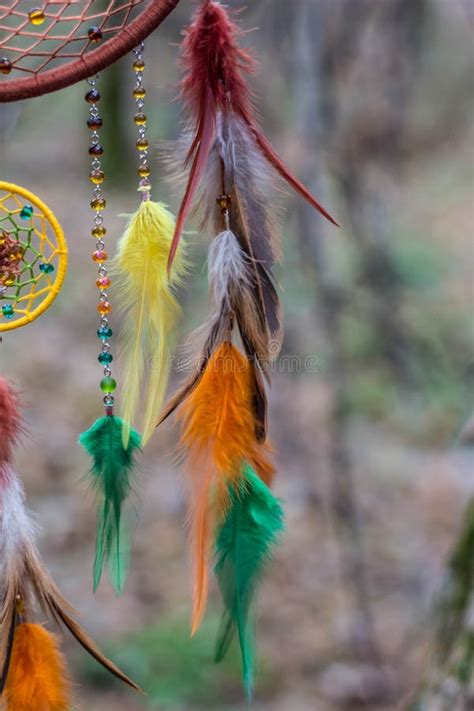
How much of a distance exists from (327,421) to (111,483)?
6.73 ft

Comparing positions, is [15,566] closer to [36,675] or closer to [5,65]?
[36,675]

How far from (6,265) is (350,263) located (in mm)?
2624

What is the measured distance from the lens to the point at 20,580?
827 millimetres

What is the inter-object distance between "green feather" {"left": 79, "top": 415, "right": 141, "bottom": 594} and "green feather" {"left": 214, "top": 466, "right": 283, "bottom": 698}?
0.10 meters

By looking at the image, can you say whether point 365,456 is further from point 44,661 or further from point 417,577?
point 44,661

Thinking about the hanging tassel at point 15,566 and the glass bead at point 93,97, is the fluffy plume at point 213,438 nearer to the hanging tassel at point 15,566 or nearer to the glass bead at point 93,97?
the hanging tassel at point 15,566

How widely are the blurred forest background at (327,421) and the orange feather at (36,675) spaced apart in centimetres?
52

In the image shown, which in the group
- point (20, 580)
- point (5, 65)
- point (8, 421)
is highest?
point (5, 65)

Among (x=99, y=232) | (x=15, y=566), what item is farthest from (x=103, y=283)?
(x=15, y=566)

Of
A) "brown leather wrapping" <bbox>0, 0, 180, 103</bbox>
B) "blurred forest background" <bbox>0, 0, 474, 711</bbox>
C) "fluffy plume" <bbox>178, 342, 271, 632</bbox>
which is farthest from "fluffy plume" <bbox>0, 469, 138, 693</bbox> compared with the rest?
"blurred forest background" <bbox>0, 0, 474, 711</bbox>

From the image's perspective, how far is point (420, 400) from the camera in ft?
9.32

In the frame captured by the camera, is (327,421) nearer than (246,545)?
No

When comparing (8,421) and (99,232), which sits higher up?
(99,232)

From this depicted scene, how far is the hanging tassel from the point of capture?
2.69ft
